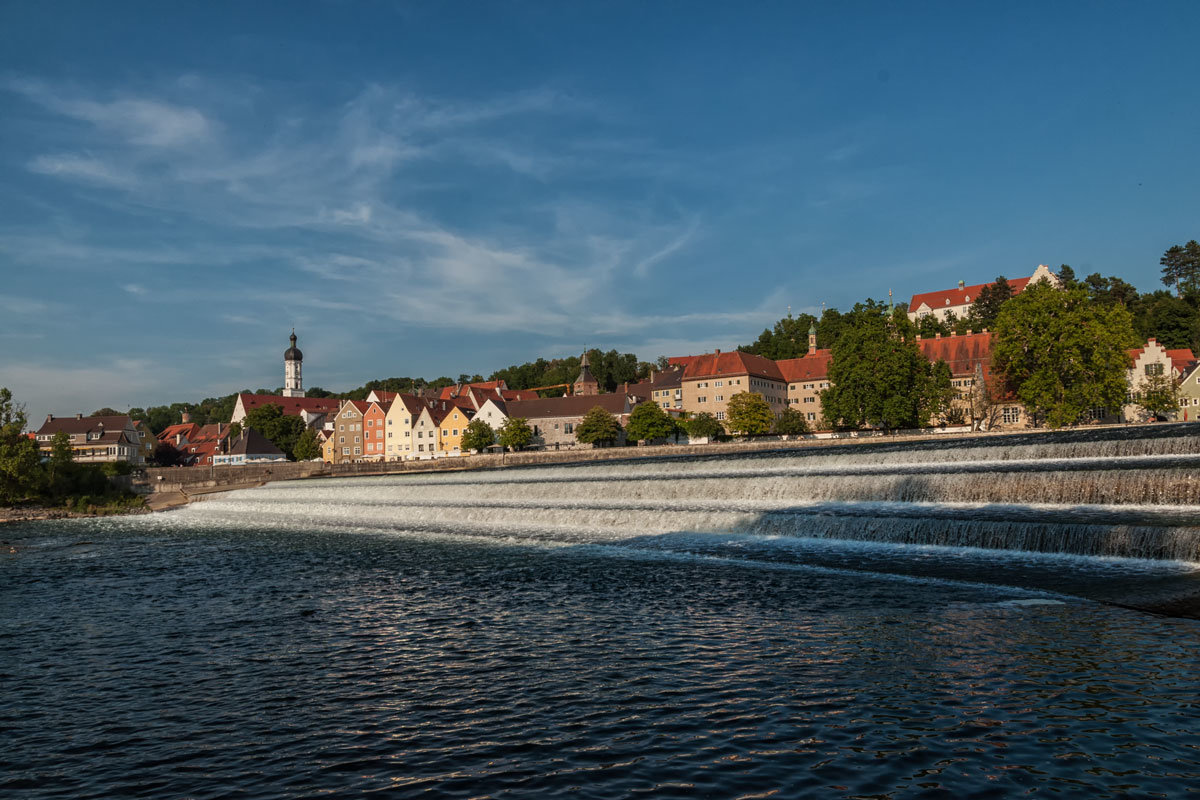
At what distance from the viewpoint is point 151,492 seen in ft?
245

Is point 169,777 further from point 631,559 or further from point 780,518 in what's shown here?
point 780,518

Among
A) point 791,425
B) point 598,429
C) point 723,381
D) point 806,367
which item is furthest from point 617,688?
point 806,367

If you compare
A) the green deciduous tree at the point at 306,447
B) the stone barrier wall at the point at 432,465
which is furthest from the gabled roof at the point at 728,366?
the green deciduous tree at the point at 306,447

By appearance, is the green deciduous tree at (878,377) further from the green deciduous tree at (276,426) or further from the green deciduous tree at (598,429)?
the green deciduous tree at (276,426)

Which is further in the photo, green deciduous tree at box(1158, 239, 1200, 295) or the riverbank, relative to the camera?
green deciduous tree at box(1158, 239, 1200, 295)

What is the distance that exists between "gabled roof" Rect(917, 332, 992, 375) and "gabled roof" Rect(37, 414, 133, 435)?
121938 millimetres

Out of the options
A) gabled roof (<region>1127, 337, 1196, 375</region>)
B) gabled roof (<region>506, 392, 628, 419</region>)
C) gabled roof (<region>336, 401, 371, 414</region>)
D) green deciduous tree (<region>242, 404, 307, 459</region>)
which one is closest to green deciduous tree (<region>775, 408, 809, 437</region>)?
gabled roof (<region>506, 392, 628, 419</region>)

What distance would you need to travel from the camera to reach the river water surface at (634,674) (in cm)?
811

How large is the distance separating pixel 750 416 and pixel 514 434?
3372cm

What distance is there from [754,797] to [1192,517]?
1865 centimetres

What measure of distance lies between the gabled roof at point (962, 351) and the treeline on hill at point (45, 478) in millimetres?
90349

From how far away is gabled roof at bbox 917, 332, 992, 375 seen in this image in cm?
9762

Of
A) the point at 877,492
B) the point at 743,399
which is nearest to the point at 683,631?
the point at 877,492

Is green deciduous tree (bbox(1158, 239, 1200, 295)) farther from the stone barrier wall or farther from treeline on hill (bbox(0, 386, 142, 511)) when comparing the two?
treeline on hill (bbox(0, 386, 142, 511))
